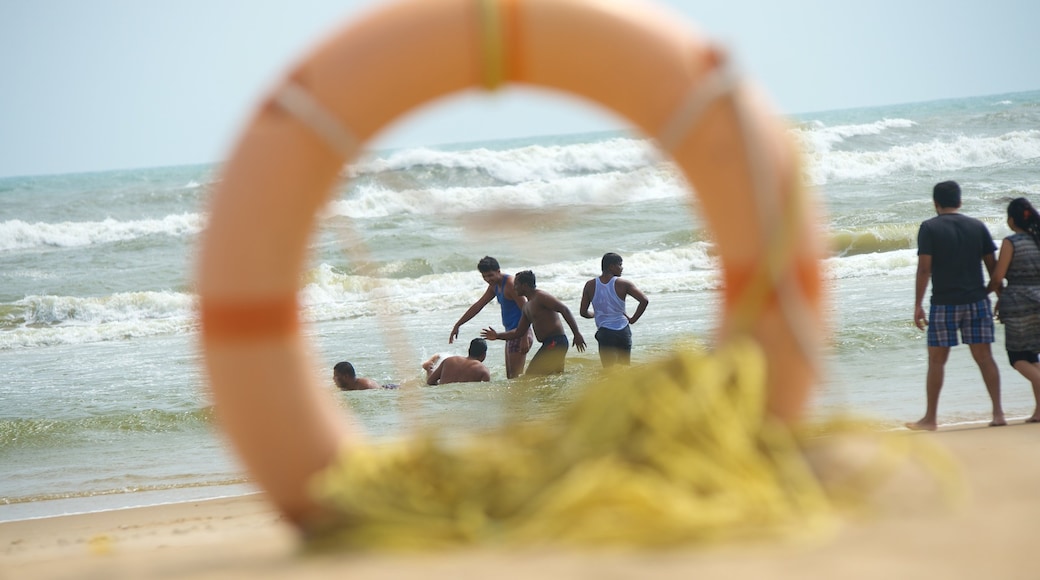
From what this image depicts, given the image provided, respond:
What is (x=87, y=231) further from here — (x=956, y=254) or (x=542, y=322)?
(x=956, y=254)

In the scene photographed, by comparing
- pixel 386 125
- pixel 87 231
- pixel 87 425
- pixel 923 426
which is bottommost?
pixel 923 426

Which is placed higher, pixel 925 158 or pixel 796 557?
pixel 925 158

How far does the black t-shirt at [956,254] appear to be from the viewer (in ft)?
19.0

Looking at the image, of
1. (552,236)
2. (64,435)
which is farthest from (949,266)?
(552,236)

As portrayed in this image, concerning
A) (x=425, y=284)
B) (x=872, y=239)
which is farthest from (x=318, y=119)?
(x=872, y=239)

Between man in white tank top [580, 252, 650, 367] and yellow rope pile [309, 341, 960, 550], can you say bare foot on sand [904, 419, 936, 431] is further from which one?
yellow rope pile [309, 341, 960, 550]

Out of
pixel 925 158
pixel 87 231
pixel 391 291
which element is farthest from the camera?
pixel 925 158

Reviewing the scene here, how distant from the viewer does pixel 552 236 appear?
16391mm

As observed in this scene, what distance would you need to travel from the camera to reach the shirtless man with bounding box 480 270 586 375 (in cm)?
755

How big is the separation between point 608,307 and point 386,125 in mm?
4448

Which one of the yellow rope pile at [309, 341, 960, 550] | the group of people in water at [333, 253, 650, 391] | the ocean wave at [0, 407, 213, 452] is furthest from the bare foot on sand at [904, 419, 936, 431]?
the ocean wave at [0, 407, 213, 452]

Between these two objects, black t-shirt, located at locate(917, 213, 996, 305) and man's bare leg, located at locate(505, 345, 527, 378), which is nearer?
black t-shirt, located at locate(917, 213, 996, 305)

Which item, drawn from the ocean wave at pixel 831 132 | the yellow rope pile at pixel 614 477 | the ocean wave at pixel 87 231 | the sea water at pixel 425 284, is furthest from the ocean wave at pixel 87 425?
the ocean wave at pixel 831 132

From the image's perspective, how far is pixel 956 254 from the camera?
19.0 ft
